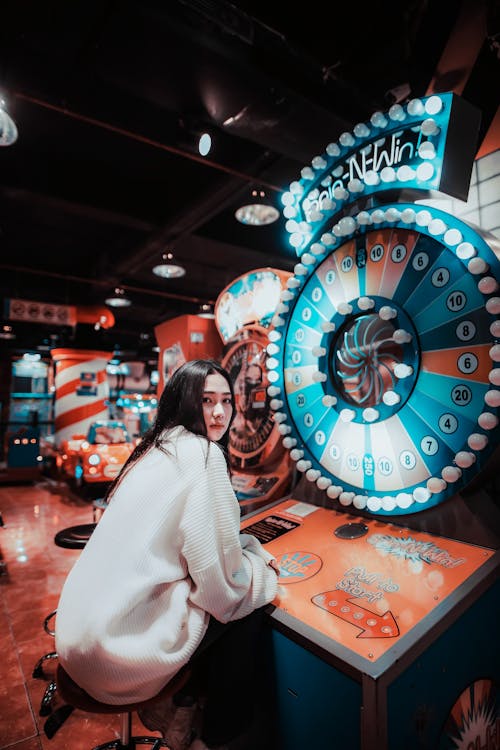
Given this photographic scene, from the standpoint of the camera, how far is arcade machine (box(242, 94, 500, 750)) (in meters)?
1.23

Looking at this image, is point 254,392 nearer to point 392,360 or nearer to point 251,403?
point 251,403

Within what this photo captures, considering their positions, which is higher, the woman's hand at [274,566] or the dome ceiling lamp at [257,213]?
the dome ceiling lamp at [257,213]

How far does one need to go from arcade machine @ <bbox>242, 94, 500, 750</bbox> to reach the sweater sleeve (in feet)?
0.34

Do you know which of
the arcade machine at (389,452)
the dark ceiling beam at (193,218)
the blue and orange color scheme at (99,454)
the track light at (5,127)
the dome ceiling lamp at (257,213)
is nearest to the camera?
the arcade machine at (389,452)

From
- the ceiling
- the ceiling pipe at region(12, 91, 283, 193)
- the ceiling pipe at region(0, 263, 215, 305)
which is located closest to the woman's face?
the ceiling

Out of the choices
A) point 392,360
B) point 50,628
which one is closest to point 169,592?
point 392,360

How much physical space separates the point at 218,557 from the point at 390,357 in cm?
116

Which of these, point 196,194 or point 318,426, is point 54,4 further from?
point 196,194

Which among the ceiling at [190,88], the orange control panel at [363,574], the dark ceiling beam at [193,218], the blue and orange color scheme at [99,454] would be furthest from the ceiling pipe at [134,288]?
the orange control panel at [363,574]

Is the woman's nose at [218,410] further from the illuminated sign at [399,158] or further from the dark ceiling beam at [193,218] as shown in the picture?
the dark ceiling beam at [193,218]

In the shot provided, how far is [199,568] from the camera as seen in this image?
1.37 m

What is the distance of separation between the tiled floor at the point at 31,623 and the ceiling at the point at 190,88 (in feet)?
12.7

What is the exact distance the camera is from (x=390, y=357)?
195 centimetres

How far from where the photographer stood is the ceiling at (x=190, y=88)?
2551mm
